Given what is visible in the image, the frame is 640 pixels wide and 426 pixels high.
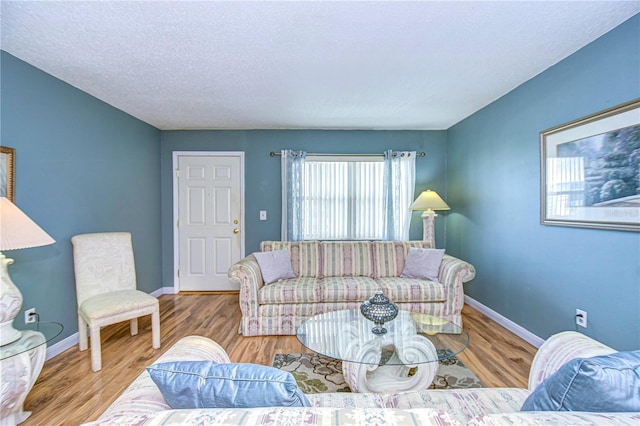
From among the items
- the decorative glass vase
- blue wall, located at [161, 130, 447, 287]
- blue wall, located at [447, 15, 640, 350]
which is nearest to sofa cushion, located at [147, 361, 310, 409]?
the decorative glass vase

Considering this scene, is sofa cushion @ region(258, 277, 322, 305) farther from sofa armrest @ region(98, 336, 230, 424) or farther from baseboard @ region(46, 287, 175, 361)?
baseboard @ region(46, 287, 175, 361)

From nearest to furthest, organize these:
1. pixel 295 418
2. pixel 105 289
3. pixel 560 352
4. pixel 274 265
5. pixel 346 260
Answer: pixel 295 418 → pixel 560 352 → pixel 105 289 → pixel 274 265 → pixel 346 260

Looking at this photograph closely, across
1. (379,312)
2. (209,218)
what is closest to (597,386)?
(379,312)

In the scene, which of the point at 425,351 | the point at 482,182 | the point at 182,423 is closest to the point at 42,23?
the point at 182,423

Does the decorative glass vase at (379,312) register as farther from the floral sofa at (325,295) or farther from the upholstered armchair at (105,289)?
the upholstered armchair at (105,289)

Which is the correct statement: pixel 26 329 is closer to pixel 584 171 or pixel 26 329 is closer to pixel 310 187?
pixel 310 187

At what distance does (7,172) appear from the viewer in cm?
210

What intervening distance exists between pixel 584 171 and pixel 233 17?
260 centimetres

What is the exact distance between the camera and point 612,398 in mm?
738

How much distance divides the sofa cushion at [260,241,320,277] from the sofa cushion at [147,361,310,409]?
2468 mm

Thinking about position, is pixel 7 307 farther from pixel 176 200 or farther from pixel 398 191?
pixel 398 191

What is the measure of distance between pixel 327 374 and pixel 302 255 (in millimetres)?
1466

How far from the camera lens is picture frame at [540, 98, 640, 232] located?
180 cm

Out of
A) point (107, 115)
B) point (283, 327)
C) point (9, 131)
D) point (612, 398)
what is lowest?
point (283, 327)
